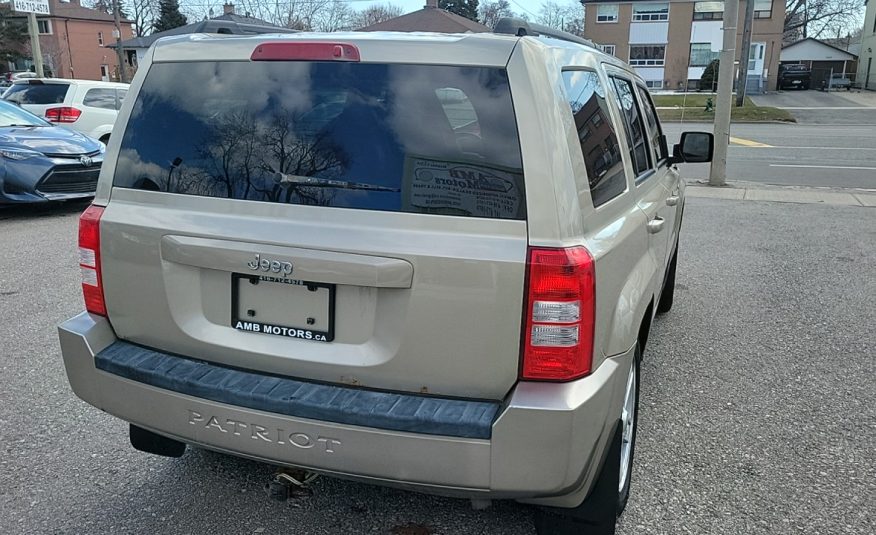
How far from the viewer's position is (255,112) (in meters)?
2.47

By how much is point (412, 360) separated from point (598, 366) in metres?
0.61

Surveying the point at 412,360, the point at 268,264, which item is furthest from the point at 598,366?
the point at 268,264

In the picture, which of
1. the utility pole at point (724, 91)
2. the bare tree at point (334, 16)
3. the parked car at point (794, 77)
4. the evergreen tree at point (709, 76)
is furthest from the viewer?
the bare tree at point (334, 16)

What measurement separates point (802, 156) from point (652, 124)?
15143mm

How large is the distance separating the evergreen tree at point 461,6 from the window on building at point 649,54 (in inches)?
890

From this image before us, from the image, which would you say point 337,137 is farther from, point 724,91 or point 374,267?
point 724,91

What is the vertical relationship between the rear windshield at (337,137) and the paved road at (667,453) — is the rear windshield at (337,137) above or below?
above

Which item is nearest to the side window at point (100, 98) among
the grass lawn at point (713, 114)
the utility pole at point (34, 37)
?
the utility pole at point (34, 37)

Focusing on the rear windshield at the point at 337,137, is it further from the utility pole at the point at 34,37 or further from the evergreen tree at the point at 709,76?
the evergreen tree at the point at 709,76

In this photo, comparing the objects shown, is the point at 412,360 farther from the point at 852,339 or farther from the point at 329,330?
the point at 852,339

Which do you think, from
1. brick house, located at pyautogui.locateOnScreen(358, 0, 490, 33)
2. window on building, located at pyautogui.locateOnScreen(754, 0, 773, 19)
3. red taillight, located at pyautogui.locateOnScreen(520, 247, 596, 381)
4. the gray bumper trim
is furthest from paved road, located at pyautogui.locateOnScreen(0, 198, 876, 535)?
window on building, located at pyautogui.locateOnScreen(754, 0, 773, 19)

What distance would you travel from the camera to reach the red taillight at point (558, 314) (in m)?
2.13

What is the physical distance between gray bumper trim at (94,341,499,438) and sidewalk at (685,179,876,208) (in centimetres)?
1035

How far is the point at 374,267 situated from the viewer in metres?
2.21
